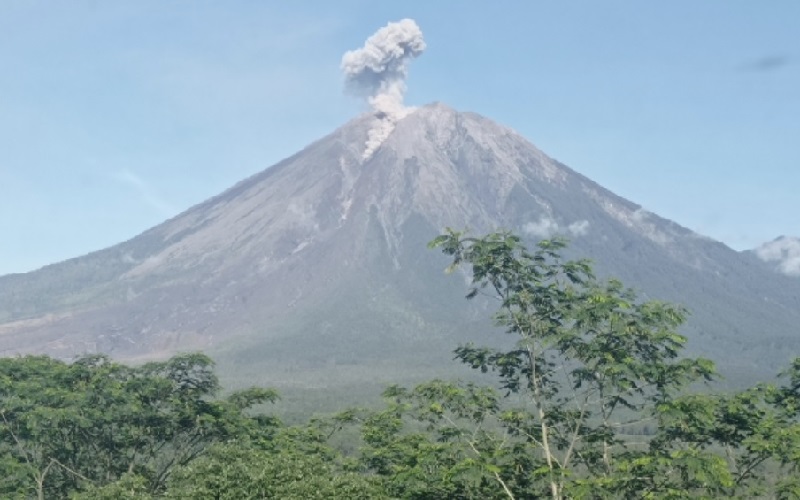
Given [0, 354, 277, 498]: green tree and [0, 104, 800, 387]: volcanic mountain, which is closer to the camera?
[0, 354, 277, 498]: green tree

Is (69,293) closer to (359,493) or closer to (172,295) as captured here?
(172,295)

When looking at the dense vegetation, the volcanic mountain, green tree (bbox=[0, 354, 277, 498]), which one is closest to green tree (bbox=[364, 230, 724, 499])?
the dense vegetation

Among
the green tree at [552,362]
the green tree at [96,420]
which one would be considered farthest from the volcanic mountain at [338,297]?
the green tree at [552,362]

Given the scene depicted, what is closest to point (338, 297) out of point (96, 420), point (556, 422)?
point (96, 420)

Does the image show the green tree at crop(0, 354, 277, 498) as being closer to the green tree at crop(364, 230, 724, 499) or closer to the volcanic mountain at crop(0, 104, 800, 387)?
the green tree at crop(364, 230, 724, 499)

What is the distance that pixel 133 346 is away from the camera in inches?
6107

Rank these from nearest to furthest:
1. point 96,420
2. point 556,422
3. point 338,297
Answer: point 556,422, point 96,420, point 338,297

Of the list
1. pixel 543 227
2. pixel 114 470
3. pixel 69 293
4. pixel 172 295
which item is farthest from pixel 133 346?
pixel 114 470

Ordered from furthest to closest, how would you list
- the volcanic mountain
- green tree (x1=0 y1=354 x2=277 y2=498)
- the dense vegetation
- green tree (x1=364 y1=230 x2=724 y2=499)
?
1. the volcanic mountain
2. green tree (x1=0 y1=354 x2=277 y2=498)
3. green tree (x1=364 y1=230 x2=724 y2=499)
4. the dense vegetation

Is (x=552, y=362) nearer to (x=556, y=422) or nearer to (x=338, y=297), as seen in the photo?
(x=556, y=422)

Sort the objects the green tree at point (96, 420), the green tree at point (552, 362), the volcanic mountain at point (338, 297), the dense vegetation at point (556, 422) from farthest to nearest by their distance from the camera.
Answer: the volcanic mountain at point (338, 297) → the green tree at point (96, 420) → the green tree at point (552, 362) → the dense vegetation at point (556, 422)

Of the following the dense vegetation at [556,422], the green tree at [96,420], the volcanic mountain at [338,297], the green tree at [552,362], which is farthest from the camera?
the volcanic mountain at [338,297]

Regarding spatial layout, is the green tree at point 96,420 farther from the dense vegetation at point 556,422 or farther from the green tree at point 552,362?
the green tree at point 552,362

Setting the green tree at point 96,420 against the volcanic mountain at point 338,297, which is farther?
the volcanic mountain at point 338,297
